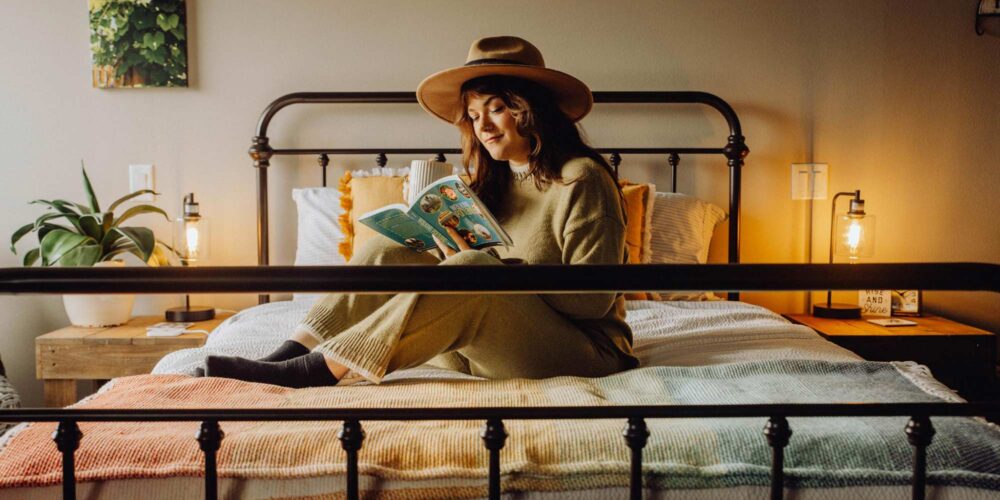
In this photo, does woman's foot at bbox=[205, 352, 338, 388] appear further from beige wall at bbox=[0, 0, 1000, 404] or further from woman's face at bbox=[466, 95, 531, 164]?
beige wall at bbox=[0, 0, 1000, 404]

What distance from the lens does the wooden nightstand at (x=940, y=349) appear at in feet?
7.32

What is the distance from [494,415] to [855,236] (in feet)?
6.92

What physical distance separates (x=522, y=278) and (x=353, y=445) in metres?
0.26

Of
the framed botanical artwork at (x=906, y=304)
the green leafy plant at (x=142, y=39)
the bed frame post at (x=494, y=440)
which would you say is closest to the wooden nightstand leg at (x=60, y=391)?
the green leafy plant at (x=142, y=39)

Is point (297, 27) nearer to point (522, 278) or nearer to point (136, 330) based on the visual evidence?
point (136, 330)

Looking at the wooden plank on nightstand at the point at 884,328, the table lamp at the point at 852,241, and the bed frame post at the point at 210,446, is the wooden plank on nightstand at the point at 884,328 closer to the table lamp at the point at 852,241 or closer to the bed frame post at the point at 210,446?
the table lamp at the point at 852,241

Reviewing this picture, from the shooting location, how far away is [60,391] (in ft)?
7.32

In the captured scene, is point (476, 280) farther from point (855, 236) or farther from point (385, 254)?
point (855, 236)

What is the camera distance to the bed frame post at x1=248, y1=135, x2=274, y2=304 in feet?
8.25

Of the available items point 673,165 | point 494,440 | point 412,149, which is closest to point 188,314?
point 412,149

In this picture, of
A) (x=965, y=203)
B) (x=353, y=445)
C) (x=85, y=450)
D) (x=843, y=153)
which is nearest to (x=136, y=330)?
(x=85, y=450)

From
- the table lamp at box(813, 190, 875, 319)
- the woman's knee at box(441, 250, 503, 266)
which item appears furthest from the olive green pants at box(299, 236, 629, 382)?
the table lamp at box(813, 190, 875, 319)

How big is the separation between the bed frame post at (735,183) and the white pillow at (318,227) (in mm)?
1288

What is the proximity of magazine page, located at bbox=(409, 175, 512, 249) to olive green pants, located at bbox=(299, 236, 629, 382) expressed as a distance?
0.26ft
